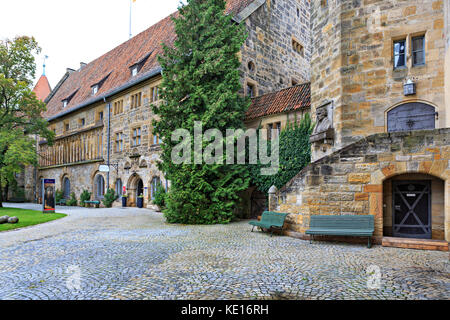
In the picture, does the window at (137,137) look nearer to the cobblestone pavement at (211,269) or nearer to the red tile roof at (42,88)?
the cobblestone pavement at (211,269)

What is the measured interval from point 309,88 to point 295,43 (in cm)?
861

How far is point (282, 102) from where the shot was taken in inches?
526

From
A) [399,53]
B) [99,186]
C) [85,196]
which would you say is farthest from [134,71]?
[399,53]

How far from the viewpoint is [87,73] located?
29531 millimetres

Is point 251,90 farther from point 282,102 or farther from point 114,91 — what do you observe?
point 114,91

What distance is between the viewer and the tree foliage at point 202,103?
11.9 metres

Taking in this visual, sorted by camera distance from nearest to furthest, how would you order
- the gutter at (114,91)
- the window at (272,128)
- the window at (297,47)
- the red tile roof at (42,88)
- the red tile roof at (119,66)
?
the window at (272,128) → the gutter at (114,91) → the red tile roof at (119,66) → the window at (297,47) → the red tile roof at (42,88)

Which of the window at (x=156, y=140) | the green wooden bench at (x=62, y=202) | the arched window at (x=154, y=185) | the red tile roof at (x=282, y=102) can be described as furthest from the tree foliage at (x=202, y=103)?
the green wooden bench at (x=62, y=202)

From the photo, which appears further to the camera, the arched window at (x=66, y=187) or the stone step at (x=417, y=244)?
the arched window at (x=66, y=187)

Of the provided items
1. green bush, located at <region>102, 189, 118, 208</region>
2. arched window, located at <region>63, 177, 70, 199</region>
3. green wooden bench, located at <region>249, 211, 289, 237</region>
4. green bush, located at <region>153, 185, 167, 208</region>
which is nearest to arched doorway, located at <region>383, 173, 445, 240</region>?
green wooden bench, located at <region>249, 211, 289, 237</region>

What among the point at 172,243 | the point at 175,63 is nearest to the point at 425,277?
the point at 172,243

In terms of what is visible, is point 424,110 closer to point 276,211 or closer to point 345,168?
point 345,168

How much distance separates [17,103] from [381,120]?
22.1 meters

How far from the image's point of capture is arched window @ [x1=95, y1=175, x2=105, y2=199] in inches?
899
